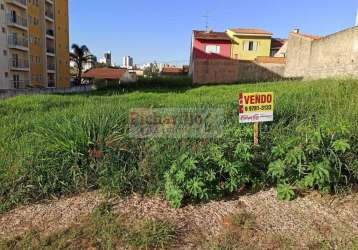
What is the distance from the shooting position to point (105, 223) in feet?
8.98

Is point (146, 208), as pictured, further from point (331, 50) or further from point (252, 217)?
point (331, 50)

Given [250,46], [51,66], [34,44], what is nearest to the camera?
[34,44]

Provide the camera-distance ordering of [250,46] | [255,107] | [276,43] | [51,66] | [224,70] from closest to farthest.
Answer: [255,107]
[224,70]
[250,46]
[51,66]
[276,43]

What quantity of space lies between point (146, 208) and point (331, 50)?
18943 millimetres

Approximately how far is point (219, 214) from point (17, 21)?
40103mm

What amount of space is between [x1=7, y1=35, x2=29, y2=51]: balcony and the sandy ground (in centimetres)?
3729

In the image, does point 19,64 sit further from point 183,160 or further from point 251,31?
point 183,160

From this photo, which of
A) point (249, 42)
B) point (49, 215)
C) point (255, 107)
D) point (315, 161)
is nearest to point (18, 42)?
point (249, 42)

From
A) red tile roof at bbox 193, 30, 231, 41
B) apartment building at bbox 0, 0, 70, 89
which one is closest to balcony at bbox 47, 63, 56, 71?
apartment building at bbox 0, 0, 70, 89

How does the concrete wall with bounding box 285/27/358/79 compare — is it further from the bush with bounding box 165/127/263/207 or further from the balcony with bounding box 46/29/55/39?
the balcony with bounding box 46/29/55/39

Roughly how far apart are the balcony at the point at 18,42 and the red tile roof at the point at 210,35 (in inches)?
816

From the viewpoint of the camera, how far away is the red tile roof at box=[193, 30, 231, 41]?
133 ft

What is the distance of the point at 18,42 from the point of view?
3650 cm

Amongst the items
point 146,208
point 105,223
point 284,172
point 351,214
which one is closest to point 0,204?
point 105,223
